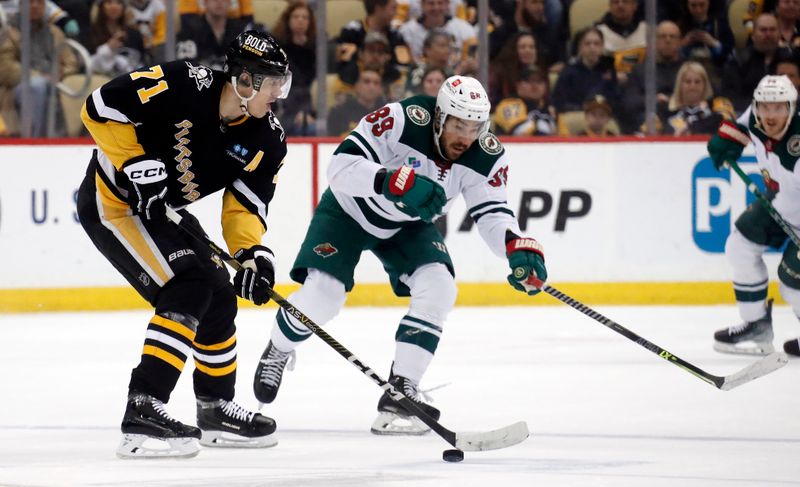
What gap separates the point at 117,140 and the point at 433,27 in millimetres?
4415

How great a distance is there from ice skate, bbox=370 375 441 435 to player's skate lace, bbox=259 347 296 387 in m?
0.37

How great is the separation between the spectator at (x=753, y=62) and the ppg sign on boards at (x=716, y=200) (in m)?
0.47

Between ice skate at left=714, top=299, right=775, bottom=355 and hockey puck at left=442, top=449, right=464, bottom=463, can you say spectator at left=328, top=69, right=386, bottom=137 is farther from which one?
hockey puck at left=442, top=449, right=464, bottom=463

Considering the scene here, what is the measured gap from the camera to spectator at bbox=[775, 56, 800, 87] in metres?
7.73

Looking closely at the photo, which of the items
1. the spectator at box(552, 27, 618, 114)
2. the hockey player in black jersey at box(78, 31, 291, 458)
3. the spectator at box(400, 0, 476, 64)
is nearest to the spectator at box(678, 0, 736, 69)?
the spectator at box(552, 27, 618, 114)

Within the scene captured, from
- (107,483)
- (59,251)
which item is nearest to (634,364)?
(107,483)

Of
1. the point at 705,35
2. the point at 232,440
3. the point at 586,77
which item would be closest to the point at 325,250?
the point at 232,440

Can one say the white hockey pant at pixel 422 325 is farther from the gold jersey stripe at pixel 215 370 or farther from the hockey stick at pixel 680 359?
the gold jersey stripe at pixel 215 370

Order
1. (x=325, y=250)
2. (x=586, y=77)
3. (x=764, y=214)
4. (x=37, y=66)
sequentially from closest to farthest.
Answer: (x=325, y=250) < (x=764, y=214) < (x=37, y=66) < (x=586, y=77)

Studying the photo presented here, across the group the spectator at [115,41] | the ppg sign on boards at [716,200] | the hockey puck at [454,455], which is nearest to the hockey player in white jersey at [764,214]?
the ppg sign on boards at [716,200]

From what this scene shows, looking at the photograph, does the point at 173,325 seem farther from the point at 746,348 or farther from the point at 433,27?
the point at 433,27

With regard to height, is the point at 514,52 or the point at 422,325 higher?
the point at 514,52

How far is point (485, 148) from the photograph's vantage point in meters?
4.03

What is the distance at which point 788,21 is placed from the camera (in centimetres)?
786
